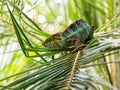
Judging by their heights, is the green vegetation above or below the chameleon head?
below

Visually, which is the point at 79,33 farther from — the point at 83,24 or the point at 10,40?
the point at 10,40

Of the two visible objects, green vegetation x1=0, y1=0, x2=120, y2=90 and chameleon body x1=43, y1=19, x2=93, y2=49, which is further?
chameleon body x1=43, y1=19, x2=93, y2=49
